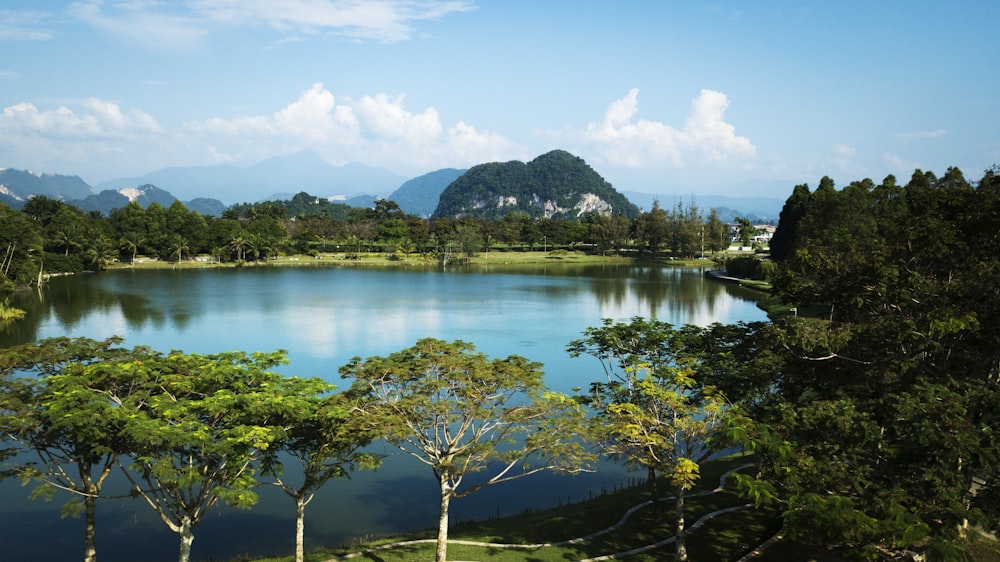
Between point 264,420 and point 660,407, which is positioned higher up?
point 264,420

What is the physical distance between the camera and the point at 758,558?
12258mm

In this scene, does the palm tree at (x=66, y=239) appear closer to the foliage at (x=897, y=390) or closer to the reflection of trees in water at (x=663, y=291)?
the reflection of trees in water at (x=663, y=291)

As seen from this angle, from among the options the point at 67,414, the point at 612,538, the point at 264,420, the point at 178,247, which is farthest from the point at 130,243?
the point at 612,538

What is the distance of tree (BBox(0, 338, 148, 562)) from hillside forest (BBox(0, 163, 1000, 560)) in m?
0.04

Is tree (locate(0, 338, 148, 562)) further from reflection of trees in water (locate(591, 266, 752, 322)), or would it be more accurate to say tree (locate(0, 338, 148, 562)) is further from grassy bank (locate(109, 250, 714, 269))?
grassy bank (locate(109, 250, 714, 269))

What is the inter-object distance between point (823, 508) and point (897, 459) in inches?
90.6

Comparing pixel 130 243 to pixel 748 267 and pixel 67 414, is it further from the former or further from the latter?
pixel 67 414

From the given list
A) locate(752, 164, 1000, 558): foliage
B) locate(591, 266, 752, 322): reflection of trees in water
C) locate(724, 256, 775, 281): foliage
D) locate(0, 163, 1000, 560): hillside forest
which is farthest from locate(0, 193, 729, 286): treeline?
locate(752, 164, 1000, 558): foliage

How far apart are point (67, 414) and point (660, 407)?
36.4 ft

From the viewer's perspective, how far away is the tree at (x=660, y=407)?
40.1ft

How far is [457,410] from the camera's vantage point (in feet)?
41.7

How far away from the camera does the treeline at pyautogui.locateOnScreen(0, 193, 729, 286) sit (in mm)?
71688

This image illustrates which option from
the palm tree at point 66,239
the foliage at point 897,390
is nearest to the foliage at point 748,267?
the foliage at point 897,390

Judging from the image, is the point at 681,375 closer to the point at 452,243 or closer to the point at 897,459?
the point at 897,459
